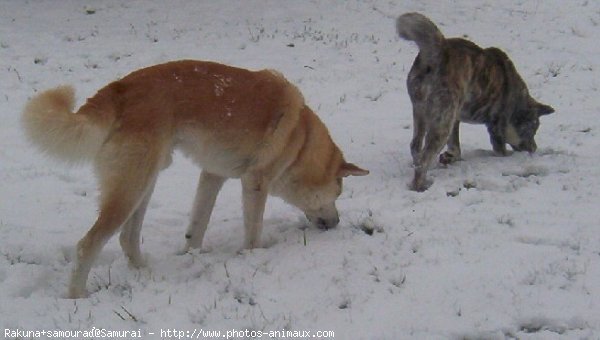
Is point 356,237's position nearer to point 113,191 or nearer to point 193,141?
point 193,141

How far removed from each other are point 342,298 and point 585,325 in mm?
1476

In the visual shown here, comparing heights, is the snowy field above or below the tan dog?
below

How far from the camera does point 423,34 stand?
676 cm

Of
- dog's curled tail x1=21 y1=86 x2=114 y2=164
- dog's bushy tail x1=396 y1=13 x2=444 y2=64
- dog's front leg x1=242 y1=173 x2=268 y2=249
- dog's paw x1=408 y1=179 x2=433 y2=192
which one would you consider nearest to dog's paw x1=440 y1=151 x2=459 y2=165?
dog's paw x1=408 y1=179 x2=433 y2=192

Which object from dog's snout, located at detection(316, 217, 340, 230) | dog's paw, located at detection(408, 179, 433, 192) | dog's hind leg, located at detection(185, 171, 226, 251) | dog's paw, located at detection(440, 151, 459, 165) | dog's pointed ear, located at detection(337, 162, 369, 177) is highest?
dog's pointed ear, located at detection(337, 162, 369, 177)

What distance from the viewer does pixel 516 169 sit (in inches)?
278

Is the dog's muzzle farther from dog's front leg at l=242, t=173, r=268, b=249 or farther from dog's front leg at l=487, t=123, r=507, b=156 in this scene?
dog's front leg at l=487, t=123, r=507, b=156

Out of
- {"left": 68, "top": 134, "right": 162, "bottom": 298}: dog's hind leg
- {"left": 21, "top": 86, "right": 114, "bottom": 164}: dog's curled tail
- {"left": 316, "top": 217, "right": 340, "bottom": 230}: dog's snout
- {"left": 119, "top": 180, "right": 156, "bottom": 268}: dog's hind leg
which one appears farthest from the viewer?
{"left": 316, "top": 217, "right": 340, "bottom": 230}: dog's snout

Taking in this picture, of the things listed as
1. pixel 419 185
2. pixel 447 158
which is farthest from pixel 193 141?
pixel 447 158

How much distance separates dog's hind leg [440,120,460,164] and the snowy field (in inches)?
6.5

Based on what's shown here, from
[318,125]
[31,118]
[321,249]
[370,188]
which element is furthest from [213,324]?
[370,188]

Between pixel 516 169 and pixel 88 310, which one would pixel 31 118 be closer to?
pixel 88 310

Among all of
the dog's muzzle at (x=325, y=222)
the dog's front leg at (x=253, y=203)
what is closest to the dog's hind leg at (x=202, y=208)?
the dog's front leg at (x=253, y=203)

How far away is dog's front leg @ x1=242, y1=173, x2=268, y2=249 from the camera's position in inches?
200
